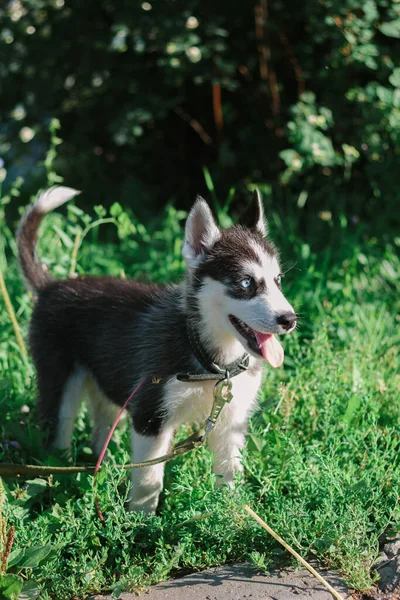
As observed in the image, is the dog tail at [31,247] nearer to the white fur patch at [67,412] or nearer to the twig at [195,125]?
the white fur patch at [67,412]

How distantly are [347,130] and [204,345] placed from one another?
3531 mm

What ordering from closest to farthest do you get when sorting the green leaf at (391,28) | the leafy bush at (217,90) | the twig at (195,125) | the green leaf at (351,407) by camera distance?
the green leaf at (351,407)
the green leaf at (391,28)
the leafy bush at (217,90)
the twig at (195,125)

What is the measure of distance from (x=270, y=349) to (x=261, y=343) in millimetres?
43

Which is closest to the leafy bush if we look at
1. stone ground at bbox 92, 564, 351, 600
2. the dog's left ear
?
the dog's left ear

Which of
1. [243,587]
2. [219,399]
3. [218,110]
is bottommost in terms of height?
[218,110]

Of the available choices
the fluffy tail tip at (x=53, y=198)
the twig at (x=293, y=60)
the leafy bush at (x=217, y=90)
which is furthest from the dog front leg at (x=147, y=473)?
the twig at (x=293, y=60)

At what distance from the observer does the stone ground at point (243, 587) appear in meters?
2.75

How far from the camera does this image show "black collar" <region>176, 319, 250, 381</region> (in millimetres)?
3109

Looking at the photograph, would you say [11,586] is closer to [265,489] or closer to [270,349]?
[265,489]

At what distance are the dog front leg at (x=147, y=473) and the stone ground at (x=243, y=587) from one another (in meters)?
0.46

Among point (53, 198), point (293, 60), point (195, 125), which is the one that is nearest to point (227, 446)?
point (53, 198)

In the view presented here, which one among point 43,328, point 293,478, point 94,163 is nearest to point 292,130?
point 94,163

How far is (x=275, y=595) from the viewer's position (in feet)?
9.02

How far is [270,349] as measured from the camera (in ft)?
9.77
